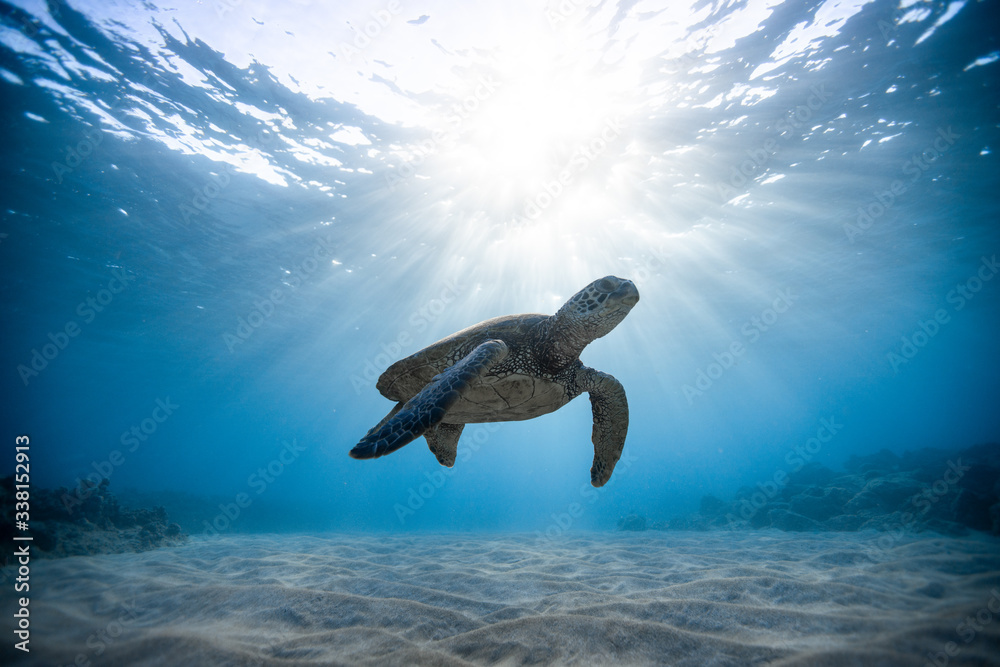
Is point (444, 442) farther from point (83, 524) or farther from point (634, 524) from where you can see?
point (634, 524)

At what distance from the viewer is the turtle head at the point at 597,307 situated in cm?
442

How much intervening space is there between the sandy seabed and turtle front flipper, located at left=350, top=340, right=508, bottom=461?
1.51m

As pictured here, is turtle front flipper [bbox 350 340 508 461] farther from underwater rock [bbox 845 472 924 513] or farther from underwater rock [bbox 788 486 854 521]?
underwater rock [bbox 788 486 854 521]

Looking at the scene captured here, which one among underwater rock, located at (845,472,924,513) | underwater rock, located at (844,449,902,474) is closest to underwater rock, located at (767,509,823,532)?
underwater rock, located at (845,472,924,513)

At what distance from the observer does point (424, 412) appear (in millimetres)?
3330

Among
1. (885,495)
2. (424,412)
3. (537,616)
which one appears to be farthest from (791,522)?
(424,412)

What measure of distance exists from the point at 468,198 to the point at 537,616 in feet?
53.3

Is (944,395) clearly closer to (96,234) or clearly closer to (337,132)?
(337,132)

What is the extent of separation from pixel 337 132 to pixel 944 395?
12679cm

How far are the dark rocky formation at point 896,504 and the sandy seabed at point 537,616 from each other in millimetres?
5336

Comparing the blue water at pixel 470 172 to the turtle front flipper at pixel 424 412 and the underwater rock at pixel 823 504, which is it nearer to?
the turtle front flipper at pixel 424 412

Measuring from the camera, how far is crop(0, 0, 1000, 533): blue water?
10.2 m

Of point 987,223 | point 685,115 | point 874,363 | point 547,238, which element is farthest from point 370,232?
point 874,363

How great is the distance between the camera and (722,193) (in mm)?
16328
